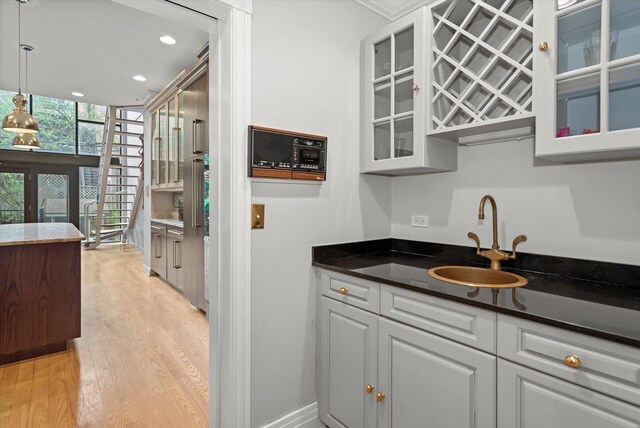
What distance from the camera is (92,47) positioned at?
11.8 feet

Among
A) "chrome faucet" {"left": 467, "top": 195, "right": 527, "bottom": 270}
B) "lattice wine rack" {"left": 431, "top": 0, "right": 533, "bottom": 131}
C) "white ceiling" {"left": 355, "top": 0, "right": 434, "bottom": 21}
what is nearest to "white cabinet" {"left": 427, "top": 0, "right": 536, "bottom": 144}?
"lattice wine rack" {"left": 431, "top": 0, "right": 533, "bottom": 131}

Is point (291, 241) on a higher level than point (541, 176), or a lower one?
lower

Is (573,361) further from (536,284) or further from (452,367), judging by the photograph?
(536,284)

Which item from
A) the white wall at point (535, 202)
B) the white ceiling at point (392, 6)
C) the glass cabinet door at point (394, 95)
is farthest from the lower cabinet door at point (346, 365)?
the white ceiling at point (392, 6)

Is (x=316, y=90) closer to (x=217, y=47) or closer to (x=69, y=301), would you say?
(x=217, y=47)

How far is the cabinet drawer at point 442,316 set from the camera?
1.18 m

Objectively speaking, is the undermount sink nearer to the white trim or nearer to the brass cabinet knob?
the brass cabinet knob

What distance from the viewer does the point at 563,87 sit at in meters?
1.32

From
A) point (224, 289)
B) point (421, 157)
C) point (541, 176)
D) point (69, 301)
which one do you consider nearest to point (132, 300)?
point (69, 301)

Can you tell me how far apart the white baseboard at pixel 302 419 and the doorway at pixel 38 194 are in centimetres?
814

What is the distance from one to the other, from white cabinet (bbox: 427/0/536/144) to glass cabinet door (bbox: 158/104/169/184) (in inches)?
153

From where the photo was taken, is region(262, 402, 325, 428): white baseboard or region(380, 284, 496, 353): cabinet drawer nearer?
Answer: region(380, 284, 496, 353): cabinet drawer

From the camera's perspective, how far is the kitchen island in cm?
250

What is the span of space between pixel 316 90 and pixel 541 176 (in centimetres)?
127
